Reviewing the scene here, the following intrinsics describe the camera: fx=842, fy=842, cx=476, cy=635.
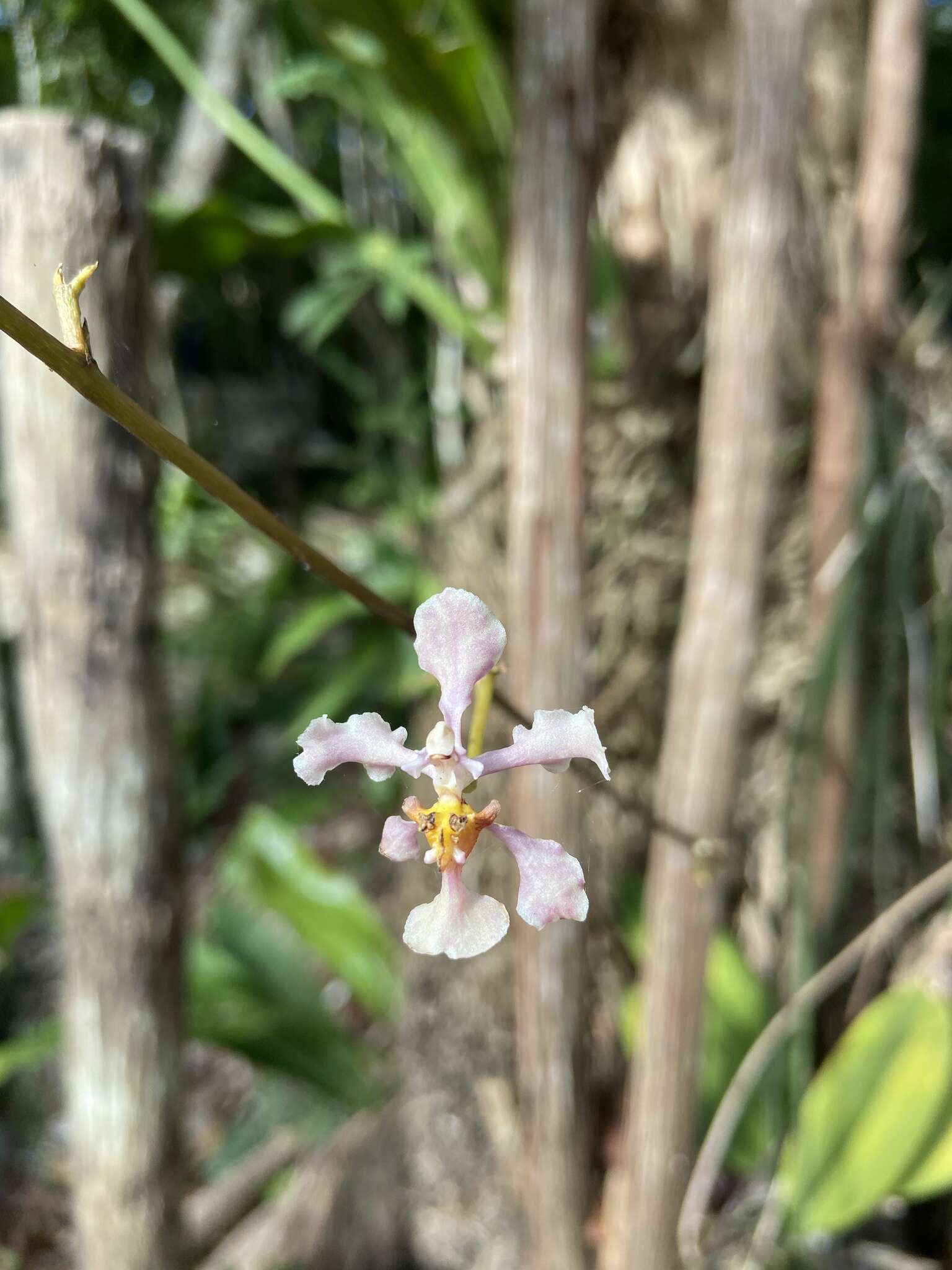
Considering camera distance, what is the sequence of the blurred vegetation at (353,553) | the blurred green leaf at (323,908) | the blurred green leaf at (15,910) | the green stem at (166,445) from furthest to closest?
the blurred green leaf at (323,908), the blurred green leaf at (15,910), the blurred vegetation at (353,553), the green stem at (166,445)

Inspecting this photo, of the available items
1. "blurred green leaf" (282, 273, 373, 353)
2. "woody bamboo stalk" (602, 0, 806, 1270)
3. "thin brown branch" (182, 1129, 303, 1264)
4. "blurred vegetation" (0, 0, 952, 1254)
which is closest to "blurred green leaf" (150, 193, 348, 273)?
"blurred vegetation" (0, 0, 952, 1254)

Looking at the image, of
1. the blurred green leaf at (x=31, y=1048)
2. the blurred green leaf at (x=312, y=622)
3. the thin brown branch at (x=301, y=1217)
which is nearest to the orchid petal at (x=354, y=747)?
the blurred green leaf at (x=31, y=1048)

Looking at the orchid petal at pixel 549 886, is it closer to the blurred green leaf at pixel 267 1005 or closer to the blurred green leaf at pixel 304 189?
the blurred green leaf at pixel 304 189

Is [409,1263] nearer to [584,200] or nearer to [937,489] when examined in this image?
[937,489]

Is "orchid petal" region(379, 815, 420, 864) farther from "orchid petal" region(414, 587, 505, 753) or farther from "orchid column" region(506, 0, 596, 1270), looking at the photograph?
"orchid column" region(506, 0, 596, 1270)

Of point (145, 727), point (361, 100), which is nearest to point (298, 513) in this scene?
point (361, 100)

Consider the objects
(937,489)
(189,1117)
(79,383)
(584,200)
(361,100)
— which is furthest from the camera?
(189,1117)

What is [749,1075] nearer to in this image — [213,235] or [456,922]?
[456,922]
